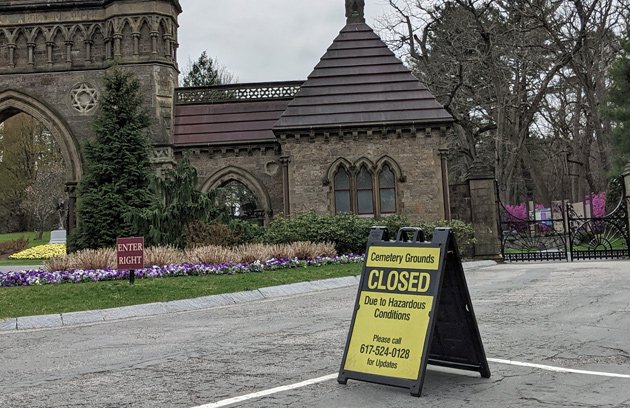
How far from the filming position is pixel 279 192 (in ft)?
84.1

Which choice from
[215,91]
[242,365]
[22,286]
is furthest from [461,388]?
[215,91]

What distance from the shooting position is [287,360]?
19.2 ft

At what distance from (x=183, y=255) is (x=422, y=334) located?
12187 millimetres

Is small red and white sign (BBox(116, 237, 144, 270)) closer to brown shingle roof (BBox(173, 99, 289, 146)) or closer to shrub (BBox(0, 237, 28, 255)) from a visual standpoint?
brown shingle roof (BBox(173, 99, 289, 146))

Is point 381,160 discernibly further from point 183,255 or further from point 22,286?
point 22,286

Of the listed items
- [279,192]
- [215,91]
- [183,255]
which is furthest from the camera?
[215,91]

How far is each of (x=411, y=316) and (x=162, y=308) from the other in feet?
21.6

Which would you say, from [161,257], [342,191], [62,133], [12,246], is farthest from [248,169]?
[12,246]

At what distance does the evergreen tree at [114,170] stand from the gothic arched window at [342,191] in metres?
7.20

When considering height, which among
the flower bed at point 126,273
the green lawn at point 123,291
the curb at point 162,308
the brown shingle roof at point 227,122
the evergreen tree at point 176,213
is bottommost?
the curb at point 162,308

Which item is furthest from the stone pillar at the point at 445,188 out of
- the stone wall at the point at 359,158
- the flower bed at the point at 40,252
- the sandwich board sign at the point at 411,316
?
the flower bed at the point at 40,252

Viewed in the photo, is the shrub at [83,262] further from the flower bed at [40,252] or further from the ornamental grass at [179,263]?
the flower bed at [40,252]

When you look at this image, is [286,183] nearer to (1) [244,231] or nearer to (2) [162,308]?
(1) [244,231]

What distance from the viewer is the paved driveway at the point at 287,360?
4.48 metres
